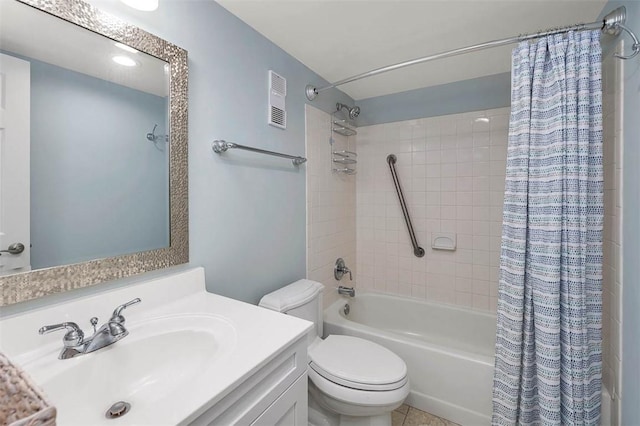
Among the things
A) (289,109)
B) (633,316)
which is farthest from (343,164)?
(633,316)

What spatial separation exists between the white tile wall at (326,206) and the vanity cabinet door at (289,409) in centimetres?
103

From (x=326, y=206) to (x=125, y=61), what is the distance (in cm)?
149

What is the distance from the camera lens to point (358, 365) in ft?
4.59

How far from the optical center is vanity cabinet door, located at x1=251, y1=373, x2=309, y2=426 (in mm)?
797

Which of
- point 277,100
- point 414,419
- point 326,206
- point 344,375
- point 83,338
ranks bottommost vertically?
point 414,419

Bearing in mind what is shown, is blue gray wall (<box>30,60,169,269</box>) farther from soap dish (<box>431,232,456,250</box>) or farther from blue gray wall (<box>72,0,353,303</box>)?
soap dish (<box>431,232,456,250</box>)

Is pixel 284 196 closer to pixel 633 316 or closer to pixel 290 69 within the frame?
pixel 290 69

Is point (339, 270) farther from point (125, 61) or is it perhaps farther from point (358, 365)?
point (125, 61)

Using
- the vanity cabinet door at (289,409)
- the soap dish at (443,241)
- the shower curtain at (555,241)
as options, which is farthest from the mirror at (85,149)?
the soap dish at (443,241)

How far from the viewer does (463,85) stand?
216 centimetres

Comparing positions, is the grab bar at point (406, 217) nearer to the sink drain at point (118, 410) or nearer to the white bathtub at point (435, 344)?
the white bathtub at point (435, 344)

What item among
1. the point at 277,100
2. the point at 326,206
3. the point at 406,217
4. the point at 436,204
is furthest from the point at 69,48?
the point at 436,204

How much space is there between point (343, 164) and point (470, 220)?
43.8 inches

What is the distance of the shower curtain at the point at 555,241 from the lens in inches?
44.7
